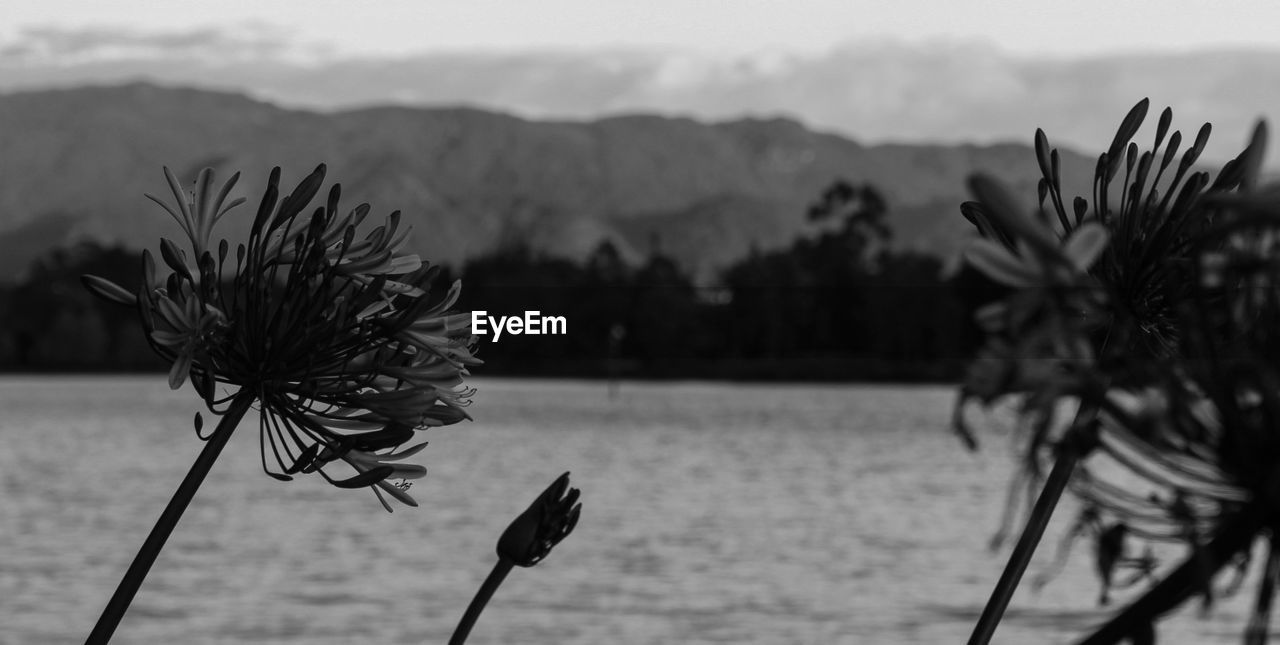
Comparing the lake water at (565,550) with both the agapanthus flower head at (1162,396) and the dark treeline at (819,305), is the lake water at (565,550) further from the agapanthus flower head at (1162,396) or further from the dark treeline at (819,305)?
the dark treeline at (819,305)

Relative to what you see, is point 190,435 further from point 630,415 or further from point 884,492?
point 884,492

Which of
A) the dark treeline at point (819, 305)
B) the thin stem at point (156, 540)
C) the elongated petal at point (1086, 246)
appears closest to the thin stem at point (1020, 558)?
the elongated petal at point (1086, 246)

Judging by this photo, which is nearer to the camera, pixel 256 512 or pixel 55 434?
pixel 256 512

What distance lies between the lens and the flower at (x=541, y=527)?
270cm

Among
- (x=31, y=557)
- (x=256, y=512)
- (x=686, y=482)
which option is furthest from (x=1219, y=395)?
(x=686, y=482)

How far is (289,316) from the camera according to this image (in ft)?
9.52

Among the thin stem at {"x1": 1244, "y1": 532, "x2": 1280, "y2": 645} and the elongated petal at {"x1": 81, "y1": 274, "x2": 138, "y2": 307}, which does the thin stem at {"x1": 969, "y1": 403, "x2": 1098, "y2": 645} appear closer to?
the thin stem at {"x1": 1244, "y1": 532, "x2": 1280, "y2": 645}

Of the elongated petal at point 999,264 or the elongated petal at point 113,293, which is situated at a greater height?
the elongated petal at point 999,264

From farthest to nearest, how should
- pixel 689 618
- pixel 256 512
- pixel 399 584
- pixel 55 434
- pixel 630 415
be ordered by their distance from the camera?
1. pixel 630 415
2. pixel 55 434
3. pixel 256 512
4. pixel 399 584
5. pixel 689 618

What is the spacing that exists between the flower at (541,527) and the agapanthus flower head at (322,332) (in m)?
0.15

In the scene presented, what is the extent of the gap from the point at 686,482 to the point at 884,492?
334 inches

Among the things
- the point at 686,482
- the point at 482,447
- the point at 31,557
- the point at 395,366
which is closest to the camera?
the point at 395,366

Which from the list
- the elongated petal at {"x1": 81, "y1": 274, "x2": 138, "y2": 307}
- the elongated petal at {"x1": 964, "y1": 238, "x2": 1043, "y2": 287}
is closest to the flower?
the elongated petal at {"x1": 81, "y1": 274, "x2": 138, "y2": 307}

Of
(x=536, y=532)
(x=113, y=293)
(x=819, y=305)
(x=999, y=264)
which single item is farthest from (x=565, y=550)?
(x=819, y=305)
